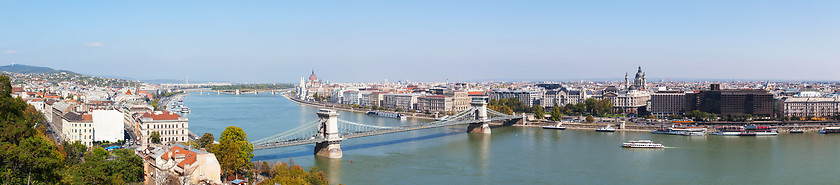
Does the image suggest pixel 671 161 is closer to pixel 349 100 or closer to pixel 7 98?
pixel 7 98

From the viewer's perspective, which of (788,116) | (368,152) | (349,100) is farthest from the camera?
(349,100)

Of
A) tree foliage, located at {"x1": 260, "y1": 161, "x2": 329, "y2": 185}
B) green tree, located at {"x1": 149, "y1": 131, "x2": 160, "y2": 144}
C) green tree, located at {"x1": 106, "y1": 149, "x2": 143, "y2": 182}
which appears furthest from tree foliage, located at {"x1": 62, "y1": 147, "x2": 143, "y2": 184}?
green tree, located at {"x1": 149, "y1": 131, "x2": 160, "y2": 144}

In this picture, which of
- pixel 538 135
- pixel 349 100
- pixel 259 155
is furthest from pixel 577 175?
pixel 349 100

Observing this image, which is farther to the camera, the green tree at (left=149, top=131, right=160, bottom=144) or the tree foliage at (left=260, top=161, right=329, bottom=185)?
the green tree at (left=149, top=131, right=160, bottom=144)

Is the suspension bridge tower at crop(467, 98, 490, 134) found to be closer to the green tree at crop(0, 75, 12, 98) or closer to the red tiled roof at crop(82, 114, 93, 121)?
the red tiled roof at crop(82, 114, 93, 121)

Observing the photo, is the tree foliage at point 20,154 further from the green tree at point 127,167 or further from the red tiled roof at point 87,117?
the red tiled roof at point 87,117

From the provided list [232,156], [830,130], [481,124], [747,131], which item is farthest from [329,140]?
[830,130]

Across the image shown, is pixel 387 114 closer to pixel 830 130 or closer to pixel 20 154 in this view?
pixel 830 130

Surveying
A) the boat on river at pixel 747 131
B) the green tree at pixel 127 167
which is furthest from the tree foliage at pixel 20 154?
the boat on river at pixel 747 131
